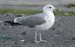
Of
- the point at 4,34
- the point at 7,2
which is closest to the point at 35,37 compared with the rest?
the point at 4,34

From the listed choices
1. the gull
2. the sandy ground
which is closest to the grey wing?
the gull

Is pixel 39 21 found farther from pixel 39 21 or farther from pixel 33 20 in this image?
pixel 33 20

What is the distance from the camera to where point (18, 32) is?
9.45 m

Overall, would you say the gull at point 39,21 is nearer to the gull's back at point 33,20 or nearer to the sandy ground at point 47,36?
the gull's back at point 33,20

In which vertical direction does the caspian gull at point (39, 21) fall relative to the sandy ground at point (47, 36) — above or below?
above

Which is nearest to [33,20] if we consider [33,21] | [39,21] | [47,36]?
[33,21]

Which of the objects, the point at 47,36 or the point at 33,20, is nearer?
the point at 33,20

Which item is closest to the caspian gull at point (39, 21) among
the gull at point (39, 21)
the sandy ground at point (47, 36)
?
the gull at point (39, 21)

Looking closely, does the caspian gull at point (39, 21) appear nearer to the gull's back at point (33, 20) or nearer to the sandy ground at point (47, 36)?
the gull's back at point (33, 20)

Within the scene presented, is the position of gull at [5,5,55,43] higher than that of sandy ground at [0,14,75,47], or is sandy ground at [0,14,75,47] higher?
gull at [5,5,55,43]

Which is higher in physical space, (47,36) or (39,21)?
(39,21)

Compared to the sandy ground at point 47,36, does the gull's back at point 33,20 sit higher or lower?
higher

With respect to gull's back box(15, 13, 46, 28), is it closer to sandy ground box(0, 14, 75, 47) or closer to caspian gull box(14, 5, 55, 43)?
caspian gull box(14, 5, 55, 43)

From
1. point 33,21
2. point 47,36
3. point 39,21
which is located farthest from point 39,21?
point 47,36
